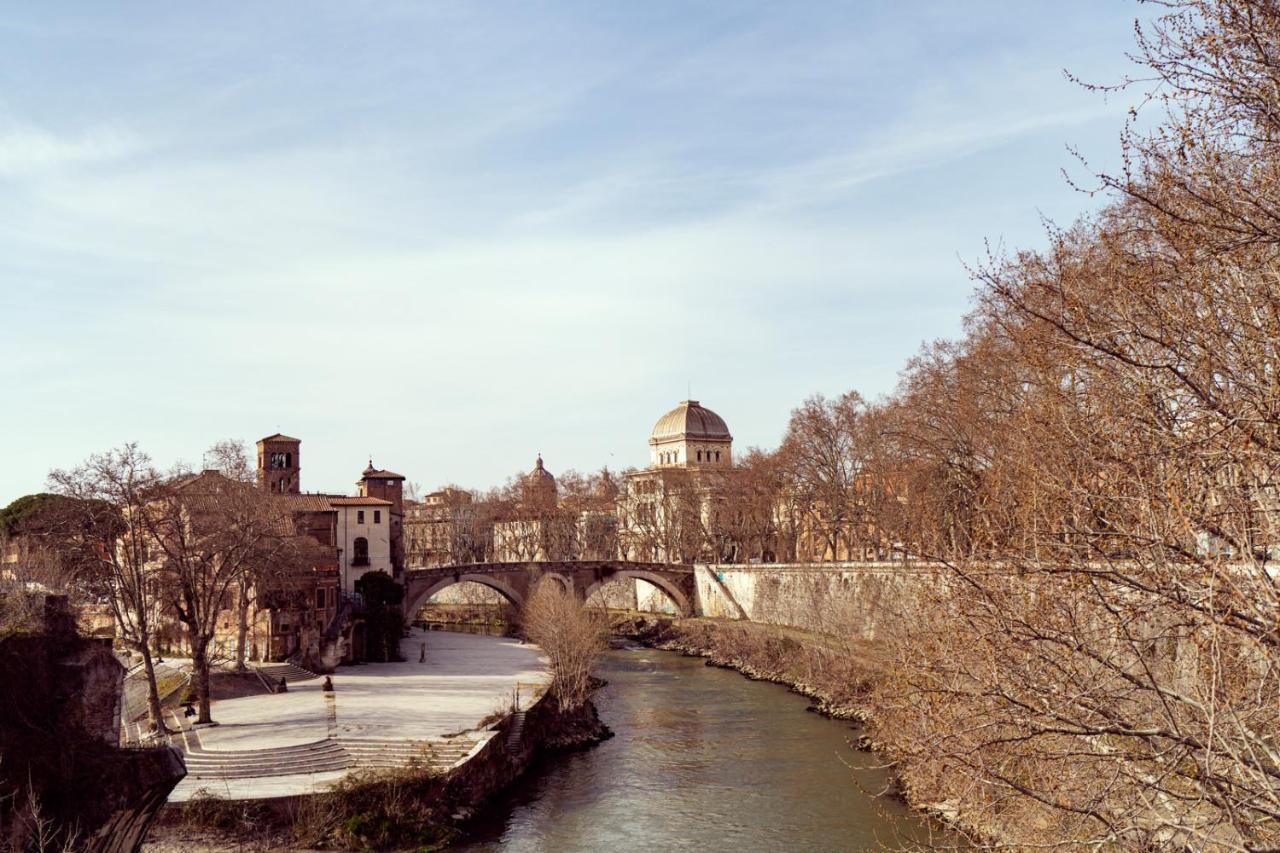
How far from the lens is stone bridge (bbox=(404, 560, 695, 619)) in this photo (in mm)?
52250

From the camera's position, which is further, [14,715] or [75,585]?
[75,585]

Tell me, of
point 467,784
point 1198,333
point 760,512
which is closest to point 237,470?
point 467,784

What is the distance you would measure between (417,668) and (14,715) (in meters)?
23.7

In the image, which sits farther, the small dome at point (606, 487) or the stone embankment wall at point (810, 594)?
the small dome at point (606, 487)

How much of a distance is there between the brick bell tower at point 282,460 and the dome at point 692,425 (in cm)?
5140

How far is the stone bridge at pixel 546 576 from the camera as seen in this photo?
52250 millimetres

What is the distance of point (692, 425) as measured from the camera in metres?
97.6

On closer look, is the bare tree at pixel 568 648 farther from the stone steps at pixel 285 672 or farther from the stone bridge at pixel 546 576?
the stone bridge at pixel 546 576

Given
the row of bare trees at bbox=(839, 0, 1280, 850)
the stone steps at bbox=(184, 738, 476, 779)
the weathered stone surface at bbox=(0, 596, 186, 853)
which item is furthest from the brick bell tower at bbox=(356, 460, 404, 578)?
the row of bare trees at bbox=(839, 0, 1280, 850)

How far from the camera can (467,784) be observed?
21.8 m

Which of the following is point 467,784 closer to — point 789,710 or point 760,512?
point 789,710

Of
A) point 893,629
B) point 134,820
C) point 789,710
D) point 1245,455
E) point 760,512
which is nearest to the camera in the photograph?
point 1245,455

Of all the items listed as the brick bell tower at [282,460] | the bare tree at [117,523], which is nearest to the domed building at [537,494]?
the brick bell tower at [282,460]

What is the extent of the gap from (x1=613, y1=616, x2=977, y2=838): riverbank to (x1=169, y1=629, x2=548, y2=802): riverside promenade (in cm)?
832
